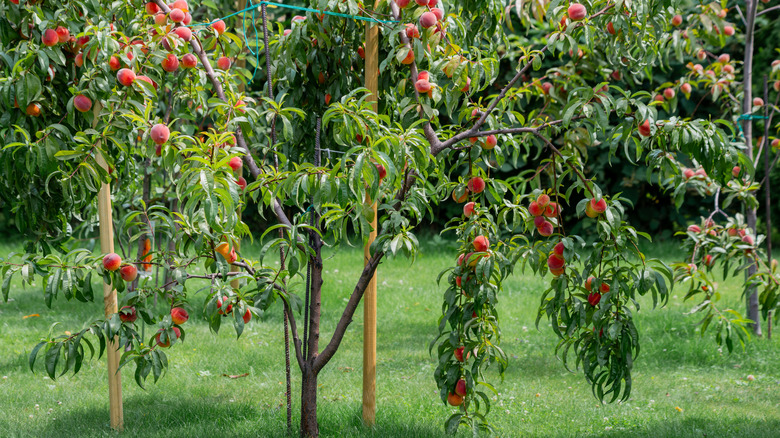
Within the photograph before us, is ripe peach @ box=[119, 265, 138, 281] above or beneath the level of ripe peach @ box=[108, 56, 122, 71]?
beneath

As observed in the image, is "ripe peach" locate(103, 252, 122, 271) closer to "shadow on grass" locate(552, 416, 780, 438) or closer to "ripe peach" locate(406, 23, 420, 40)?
"ripe peach" locate(406, 23, 420, 40)

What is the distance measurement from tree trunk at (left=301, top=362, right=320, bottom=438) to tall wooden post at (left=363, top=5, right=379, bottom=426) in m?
0.23

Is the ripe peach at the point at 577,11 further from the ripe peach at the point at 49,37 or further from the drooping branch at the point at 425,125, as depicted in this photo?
the ripe peach at the point at 49,37

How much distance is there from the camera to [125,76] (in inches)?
74.3

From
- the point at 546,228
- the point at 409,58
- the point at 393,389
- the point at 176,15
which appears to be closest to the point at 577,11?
the point at 409,58

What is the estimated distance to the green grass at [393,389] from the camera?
2477 millimetres

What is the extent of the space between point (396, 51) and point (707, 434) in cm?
174

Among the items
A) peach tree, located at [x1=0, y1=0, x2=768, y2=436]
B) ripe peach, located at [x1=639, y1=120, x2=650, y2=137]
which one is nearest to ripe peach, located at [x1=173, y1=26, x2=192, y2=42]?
peach tree, located at [x1=0, y1=0, x2=768, y2=436]

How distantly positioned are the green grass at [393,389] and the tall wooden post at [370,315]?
103 mm

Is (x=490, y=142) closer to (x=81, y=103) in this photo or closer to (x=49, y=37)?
(x=81, y=103)

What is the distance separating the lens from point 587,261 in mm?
1906

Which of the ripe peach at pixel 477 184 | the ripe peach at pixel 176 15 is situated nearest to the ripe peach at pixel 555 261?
the ripe peach at pixel 477 184

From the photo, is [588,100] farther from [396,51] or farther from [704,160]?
[396,51]

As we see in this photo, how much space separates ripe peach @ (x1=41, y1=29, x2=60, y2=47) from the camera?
1992 millimetres
